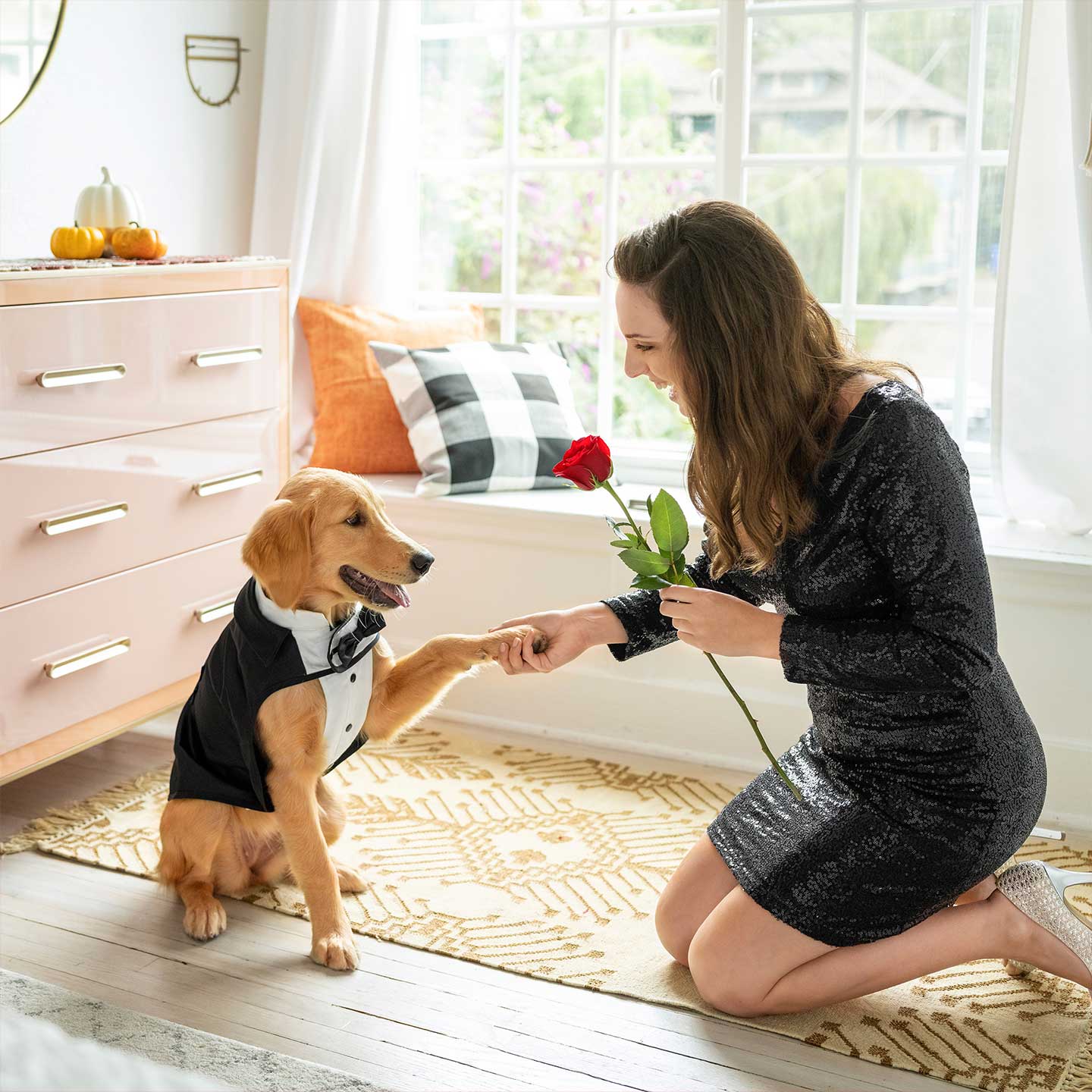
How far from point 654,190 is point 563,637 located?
6.02ft

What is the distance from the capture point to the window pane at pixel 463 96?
346cm

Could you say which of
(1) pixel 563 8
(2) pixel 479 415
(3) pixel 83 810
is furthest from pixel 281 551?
(1) pixel 563 8

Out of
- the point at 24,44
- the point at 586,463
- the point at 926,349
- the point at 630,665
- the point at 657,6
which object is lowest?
the point at 630,665

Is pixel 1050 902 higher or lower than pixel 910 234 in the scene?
lower

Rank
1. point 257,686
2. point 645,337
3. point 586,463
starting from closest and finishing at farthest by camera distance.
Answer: point 586,463 → point 645,337 → point 257,686

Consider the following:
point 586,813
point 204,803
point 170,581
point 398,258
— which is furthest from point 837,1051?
point 398,258

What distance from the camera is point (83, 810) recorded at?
8.06 ft

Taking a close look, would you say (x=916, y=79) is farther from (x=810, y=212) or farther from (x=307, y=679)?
(x=307, y=679)

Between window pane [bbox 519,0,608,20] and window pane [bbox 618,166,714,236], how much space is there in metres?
0.44

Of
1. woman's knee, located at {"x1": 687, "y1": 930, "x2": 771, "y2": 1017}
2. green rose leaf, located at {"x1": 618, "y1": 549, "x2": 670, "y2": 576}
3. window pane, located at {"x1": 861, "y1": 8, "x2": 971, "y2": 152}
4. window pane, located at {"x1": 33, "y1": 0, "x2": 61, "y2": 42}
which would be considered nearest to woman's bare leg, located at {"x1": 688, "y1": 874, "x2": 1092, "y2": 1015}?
woman's knee, located at {"x1": 687, "y1": 930, "x2": 771, "y2": 1017}

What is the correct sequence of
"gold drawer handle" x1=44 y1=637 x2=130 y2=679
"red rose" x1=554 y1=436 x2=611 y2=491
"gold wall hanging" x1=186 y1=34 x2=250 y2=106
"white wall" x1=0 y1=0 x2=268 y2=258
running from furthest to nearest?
1. "gold wall hanging" x1=186 y1=34 x2=250 y2=106
2. "white wall" x1=0 y1=0 x2=268 y2=258
3. "gold drawer handle" x1=44 y1=637 x2=130 y2=679
4. "red rose" x1=554 y1=436 x2=611 y2=491

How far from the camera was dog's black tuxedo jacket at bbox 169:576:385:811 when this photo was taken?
1.87 metres

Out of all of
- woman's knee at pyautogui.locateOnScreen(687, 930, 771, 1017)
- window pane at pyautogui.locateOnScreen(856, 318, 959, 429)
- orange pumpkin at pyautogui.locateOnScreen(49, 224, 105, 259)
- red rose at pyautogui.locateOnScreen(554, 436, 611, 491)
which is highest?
orange pumpkin at pyautogui.locateOnScreen(49, 224, 105, 259)

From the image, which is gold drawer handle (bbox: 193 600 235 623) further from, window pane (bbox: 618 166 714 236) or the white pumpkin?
window pane (bbox: 618 166 714 236)
